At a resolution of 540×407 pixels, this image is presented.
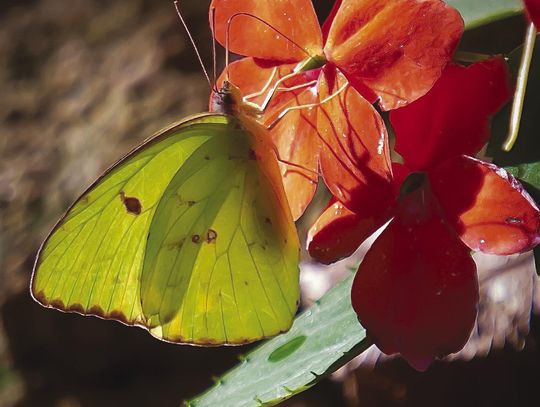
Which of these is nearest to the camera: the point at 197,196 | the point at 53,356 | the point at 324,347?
the point at 324,347

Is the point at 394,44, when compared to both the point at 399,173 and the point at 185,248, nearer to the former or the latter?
the point at 399,173

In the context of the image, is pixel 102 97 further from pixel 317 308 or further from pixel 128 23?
pixel 317 308

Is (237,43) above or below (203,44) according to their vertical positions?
above

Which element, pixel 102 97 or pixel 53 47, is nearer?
pixel 102 97

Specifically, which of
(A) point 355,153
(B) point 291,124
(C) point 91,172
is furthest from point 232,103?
(C) point 91,172

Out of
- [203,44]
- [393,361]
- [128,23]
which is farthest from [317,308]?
[128,23]

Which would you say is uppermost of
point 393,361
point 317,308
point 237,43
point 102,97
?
point 237,43
